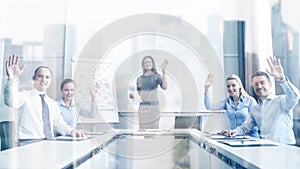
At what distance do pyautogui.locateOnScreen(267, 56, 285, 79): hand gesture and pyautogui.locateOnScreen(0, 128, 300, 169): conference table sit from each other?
0.24 meters

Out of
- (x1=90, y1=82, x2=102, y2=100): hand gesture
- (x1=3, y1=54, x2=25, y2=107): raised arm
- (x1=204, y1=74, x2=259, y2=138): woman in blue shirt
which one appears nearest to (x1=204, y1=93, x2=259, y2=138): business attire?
(x1=204, y1=74, x2=259, y2=138): woman in blue shirt

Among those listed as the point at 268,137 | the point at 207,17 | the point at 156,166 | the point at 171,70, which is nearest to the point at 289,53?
the point at 268,137

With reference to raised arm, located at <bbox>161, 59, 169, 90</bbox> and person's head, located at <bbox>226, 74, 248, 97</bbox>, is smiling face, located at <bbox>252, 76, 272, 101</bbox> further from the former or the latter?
raised arm, located at <bbox>161, 59, 169, 90</bbox>

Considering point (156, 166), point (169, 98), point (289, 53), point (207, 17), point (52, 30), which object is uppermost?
point (207, 17)

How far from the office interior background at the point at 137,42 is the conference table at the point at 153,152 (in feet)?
0.33

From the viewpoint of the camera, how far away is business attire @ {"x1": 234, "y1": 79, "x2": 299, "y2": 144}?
972 mm

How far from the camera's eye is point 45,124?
3.94 ft

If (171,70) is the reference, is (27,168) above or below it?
below

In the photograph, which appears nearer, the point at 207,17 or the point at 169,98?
the point at 207,17

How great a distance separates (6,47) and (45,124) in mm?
347

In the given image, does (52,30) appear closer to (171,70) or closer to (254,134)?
(171,70)

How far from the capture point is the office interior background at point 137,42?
1.12m

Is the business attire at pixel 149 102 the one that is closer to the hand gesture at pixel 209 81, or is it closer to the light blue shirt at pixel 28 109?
the hand gesture at pixel 209 81

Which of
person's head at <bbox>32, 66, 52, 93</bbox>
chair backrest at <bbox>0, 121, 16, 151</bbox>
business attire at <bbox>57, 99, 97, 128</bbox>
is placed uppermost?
person's head at <bbox>32, 66, 52, 93</bbox>
